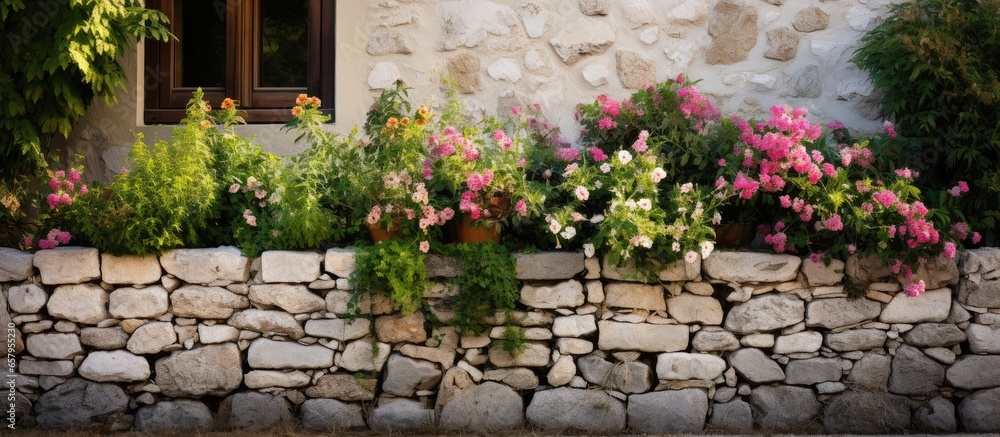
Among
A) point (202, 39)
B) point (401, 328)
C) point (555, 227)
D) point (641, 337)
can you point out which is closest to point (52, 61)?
point (202, 39)

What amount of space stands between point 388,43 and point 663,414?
2359mm

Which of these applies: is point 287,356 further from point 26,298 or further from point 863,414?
point 863,414

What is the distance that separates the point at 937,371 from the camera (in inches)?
147

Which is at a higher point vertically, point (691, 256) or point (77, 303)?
point (691, 256)

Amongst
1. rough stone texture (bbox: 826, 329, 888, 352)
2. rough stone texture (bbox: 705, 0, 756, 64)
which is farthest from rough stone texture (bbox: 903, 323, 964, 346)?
rough stone texture (bbox: 705, 0, 756, 64)

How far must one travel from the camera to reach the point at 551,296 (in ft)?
12.0

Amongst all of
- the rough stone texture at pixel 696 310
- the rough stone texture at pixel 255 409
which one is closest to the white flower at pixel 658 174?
the rough stone texture at pixel 696 310

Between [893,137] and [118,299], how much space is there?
361 cm

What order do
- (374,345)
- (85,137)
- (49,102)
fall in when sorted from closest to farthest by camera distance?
(374,345), (49,102), (85,137)

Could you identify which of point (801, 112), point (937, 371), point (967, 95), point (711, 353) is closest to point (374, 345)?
point (711, 353)

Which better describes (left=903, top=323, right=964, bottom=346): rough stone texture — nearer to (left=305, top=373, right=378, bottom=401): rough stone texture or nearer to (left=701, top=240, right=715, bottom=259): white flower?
(left=701, top=240, right=715, bottom=259): white flower

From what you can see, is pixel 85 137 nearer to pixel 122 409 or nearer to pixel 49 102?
pixel 49 102

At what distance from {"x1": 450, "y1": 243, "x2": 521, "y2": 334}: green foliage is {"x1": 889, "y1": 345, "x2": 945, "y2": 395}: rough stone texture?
5.59 ft

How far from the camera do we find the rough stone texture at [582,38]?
4.48m
